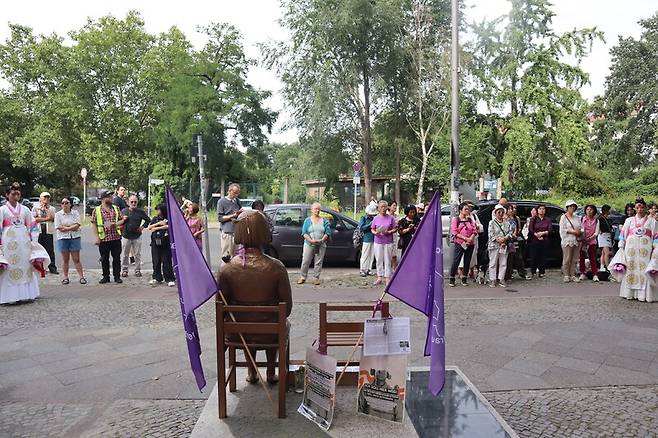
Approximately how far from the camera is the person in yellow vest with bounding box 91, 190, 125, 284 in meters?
9.76

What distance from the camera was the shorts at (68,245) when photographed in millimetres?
10031

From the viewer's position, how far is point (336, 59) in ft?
96.1

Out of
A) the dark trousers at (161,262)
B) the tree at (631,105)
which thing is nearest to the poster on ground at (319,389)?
the dark trousers at (161,262)

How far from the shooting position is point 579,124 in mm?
20844

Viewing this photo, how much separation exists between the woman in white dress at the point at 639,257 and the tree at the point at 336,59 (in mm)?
20991

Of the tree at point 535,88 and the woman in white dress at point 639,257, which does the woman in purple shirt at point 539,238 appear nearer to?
the woman in white dress at point 639,257

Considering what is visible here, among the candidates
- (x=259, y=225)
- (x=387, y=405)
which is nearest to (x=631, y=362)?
(x=387, y=405)

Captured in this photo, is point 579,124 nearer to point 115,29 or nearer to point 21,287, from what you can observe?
point 21,287

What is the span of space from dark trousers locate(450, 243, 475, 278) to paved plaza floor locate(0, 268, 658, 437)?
1185 millimetres

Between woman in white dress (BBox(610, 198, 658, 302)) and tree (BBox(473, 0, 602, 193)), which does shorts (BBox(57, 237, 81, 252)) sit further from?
tree (BBox(473, 0, 602, 193))

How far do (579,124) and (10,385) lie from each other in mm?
21416

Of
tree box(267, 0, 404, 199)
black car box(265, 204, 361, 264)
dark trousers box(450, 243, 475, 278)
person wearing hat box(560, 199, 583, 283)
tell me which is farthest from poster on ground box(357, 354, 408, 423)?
tree box(267, 0, 404, 199)

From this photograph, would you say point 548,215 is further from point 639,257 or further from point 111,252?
point 111,252

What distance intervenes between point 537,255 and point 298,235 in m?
5.31
